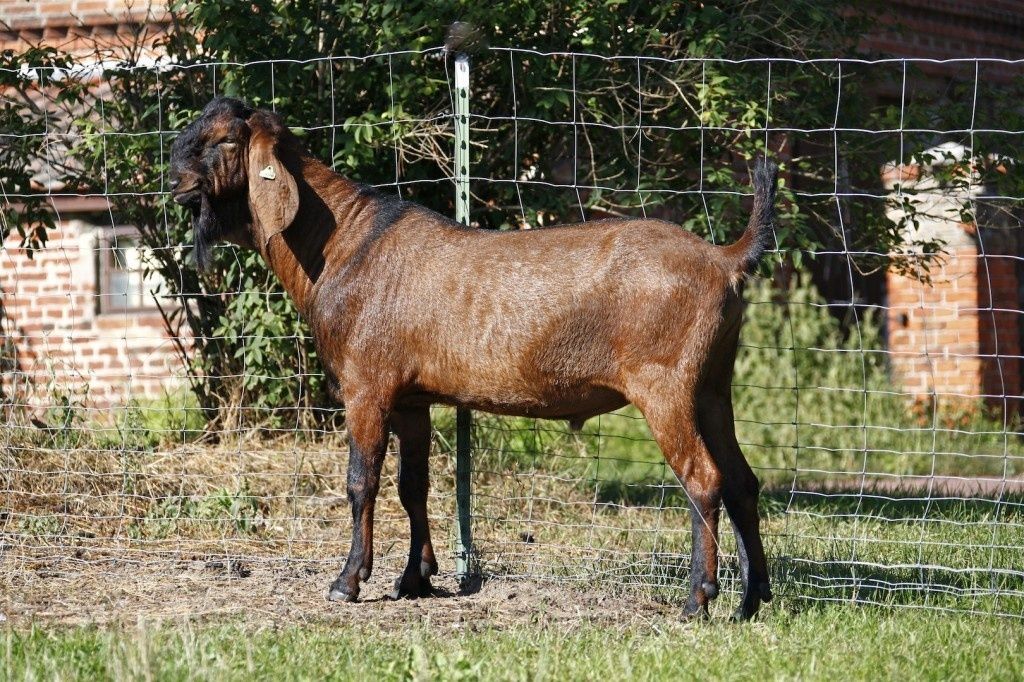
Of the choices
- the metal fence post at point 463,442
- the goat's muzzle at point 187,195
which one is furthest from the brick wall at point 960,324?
the goat's muzzle at point 187,195

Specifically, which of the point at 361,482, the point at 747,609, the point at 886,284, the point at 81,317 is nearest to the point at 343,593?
the point at 361,482

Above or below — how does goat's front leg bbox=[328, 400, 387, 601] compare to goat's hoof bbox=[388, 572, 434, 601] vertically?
above

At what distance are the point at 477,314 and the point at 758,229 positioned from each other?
113 centimetres

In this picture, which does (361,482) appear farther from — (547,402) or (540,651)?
(540,651)

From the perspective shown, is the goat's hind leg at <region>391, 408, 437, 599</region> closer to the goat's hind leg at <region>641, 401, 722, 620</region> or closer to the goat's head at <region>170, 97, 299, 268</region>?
the goat's head at <region>170, 97, 299, 268</region>

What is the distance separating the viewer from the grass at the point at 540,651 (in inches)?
149

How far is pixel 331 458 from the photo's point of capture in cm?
730

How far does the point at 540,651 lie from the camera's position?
13.4 ft

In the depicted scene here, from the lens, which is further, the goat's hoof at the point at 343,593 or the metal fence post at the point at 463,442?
the metal fence post at the point at 463,442

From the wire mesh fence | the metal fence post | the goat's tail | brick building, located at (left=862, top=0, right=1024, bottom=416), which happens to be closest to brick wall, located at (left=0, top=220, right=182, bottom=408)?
the wire mesh fence

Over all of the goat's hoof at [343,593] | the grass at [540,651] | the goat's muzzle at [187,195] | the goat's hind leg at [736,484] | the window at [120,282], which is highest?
the window at [120,282]

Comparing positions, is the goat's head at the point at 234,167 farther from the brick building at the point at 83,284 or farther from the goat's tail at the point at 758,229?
the brick building at the point at 83,284

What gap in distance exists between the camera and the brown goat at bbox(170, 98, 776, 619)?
15.6 feet

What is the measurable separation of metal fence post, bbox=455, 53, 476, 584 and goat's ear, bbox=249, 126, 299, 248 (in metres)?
0.81
